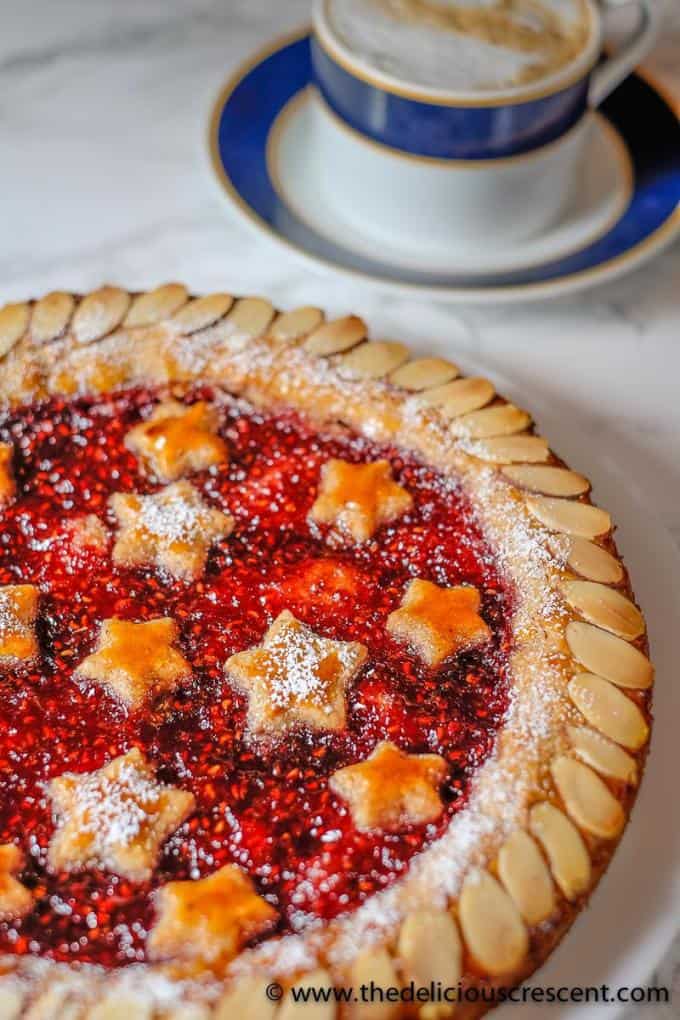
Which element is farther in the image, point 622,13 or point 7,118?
point 7,118

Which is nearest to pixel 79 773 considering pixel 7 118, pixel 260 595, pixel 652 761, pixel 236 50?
pixel 260 595

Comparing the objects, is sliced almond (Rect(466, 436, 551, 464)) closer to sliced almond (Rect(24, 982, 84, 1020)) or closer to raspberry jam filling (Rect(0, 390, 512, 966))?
raspberry jam filling (Rect(0, 390, 512, 966))

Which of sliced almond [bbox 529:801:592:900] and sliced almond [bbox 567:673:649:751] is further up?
sliced almond [bbox 567:673:649:751]

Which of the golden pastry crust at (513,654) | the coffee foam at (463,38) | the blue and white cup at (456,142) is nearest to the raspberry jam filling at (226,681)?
the golden pastry crust at (513,654)

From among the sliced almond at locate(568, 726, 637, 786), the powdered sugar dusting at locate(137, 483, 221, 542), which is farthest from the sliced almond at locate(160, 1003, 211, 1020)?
the powdered sugar dusting at locate(137, 483, 221, 542)

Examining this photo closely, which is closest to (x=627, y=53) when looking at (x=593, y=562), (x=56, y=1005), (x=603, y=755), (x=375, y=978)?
(x=593, y=562)

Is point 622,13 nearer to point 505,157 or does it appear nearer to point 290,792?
point 505,157

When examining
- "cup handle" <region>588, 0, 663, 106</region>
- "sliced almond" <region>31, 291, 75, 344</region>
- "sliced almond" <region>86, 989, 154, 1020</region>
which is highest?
"cup handle" <region>588, 0, 663, 106</region>
